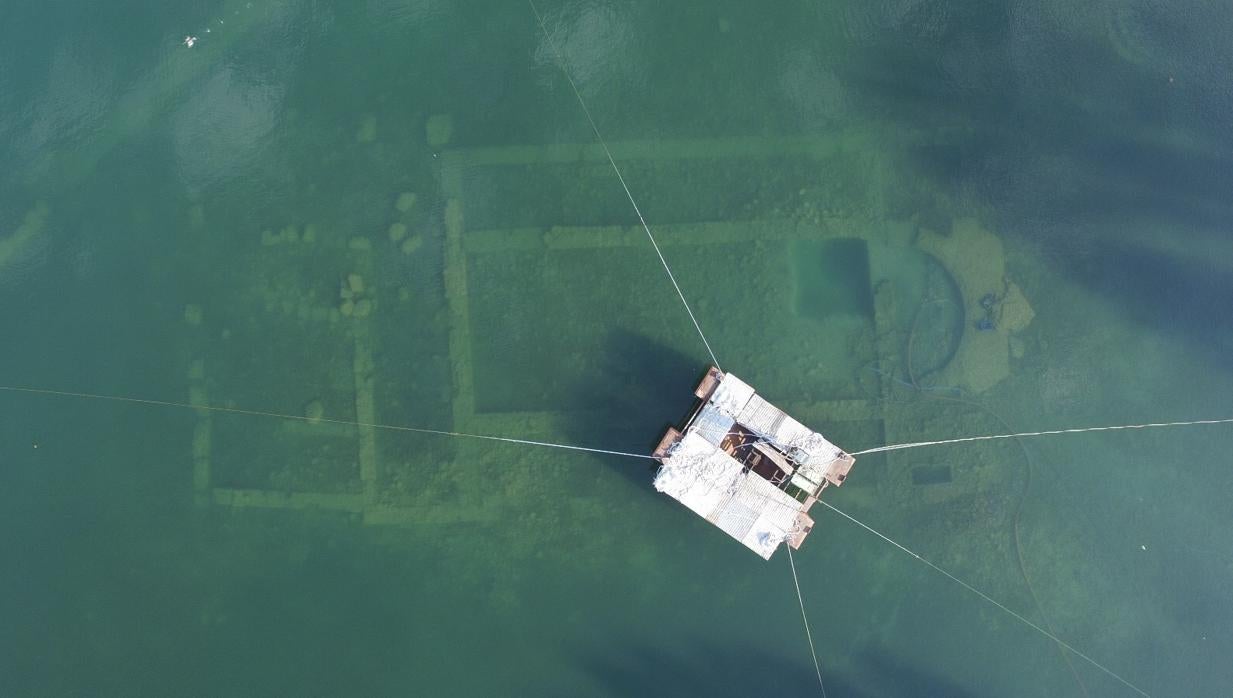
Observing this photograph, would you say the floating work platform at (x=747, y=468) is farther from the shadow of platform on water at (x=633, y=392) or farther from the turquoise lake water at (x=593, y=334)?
the turquoise lake water at (x=593, y=334)

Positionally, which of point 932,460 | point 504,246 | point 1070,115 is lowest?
point 932,460

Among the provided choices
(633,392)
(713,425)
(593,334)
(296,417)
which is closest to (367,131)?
(296,417)

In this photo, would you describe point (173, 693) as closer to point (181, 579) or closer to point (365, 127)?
point (181, 579)

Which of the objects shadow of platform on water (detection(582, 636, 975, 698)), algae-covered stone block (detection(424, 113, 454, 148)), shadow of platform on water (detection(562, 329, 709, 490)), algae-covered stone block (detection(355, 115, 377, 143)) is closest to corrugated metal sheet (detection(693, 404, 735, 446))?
shadow of platform on water (detection(562, 329, 709, 490))

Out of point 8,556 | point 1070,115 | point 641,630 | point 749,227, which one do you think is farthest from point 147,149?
point 1070,115

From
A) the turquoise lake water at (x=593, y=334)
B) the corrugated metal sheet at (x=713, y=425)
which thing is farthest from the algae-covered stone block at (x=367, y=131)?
the corrugated metal sheet at (x=713, y=425)

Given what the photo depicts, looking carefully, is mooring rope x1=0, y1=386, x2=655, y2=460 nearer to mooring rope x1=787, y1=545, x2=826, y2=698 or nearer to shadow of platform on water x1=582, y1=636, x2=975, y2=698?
mooring rope x1=787, y1=545, x2=826, y2=698
